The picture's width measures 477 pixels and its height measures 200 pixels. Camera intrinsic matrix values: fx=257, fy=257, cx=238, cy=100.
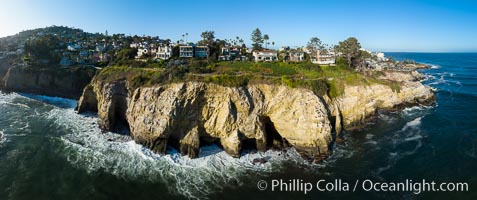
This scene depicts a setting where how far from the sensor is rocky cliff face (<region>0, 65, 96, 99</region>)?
2389 inches

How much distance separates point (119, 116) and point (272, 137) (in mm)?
26756

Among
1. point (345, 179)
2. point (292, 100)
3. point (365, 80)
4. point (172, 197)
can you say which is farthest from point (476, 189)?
point (172, 197)

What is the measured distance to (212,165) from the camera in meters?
31.3

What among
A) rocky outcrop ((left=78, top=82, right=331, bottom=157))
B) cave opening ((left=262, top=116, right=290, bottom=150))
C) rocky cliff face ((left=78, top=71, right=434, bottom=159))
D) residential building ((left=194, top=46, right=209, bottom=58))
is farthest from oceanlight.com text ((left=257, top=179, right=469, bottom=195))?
residential building ((left=194, top=46, right=209, bottom=58))

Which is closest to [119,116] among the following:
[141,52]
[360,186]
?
[141,52]

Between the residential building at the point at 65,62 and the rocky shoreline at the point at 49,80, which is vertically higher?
the residential building at the point at 65,62

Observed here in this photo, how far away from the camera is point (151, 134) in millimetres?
35188

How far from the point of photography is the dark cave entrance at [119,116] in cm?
4201

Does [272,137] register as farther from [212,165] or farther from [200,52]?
[200,52]

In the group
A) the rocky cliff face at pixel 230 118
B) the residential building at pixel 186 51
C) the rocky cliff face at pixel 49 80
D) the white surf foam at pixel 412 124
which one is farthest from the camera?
the residential building at pixel 186 51

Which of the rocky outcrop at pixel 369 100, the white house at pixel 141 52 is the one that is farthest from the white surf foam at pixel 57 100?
the rocky outcrop at pixel 369 100

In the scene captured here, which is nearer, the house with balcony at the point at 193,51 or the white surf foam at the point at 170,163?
the white surf foam at the point at 170,163

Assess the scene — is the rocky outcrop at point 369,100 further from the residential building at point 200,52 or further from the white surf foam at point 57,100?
the white surf foam at point 57,100

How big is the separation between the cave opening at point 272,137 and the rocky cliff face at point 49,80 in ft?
150
